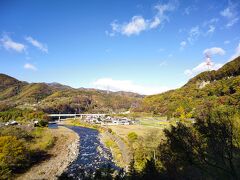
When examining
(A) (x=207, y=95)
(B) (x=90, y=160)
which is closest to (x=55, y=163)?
(B) (x=90, y=160)

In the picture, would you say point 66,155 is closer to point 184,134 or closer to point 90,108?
point 184,134

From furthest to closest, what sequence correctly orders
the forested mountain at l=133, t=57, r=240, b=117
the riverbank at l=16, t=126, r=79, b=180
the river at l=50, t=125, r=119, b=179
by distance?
1. the forested mountain at l=133, t=57, r=240, b=117
2. the river at l=50, t=125, r=119, b=179
3. the riverbank at l=16, t=126, r=79, b=180

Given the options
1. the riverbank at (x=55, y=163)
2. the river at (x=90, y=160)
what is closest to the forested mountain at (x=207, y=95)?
the river at (x=90, y=160)

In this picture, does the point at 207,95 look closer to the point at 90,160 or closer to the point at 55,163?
the point at 90,160

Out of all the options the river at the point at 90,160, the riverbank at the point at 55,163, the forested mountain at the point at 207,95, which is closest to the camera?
the riverbank at the point at 55,163

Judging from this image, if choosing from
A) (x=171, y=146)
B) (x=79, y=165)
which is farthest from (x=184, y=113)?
(x=171, y=146)

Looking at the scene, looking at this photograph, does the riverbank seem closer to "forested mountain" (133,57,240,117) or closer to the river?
the river

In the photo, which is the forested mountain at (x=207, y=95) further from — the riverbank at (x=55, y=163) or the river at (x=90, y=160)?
the riverbank at (x=55, y=163)

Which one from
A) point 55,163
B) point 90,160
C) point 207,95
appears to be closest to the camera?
point 55,163

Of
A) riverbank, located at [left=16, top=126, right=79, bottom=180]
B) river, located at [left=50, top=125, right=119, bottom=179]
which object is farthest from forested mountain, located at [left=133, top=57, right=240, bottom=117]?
riverbank, located at [left=16, top=126, right=79, bottom=180]

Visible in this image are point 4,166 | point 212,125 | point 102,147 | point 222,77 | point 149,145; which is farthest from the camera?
point 222,77

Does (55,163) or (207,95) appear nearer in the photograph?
(55,163)
